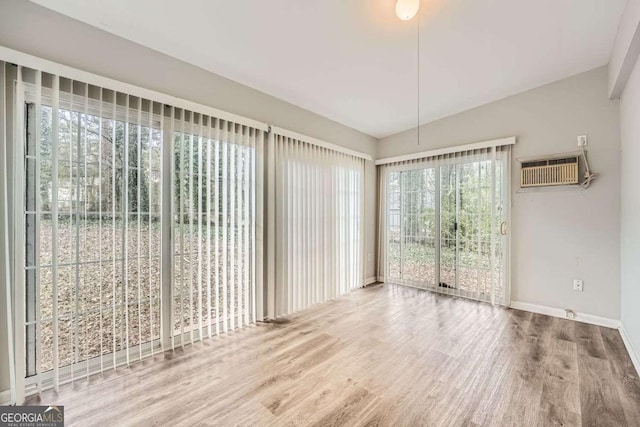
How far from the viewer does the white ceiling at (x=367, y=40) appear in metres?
2.09

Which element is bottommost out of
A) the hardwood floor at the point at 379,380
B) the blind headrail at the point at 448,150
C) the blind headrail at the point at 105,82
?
the hardwood floor at the point at 379,380

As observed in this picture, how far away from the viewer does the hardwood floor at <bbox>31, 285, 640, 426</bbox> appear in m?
1.73

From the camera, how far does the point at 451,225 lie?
13.9 feet

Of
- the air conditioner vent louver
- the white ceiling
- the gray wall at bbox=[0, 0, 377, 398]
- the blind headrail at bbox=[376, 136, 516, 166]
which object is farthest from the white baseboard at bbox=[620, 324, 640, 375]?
the gray wall at bbox=[0, 0, 377, 398]

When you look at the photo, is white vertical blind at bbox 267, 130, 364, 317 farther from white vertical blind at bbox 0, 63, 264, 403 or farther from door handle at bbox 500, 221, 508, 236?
door handle at bbox 500, 221, 508, 236

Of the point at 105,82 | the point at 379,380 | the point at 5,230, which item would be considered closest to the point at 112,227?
the point at 5,230

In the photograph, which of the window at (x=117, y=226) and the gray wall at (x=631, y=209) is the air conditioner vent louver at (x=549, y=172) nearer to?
the gray wall at (x=631, y=209)

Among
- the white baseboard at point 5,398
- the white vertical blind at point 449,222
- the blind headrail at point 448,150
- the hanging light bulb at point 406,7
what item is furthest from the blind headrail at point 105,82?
the white vertical blind at point 449,222

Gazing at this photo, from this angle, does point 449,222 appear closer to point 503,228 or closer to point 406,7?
point 503,228

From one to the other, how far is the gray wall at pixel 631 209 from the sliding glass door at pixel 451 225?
111 cm

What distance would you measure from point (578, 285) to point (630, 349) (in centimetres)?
93

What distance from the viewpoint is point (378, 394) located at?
76.3 inches

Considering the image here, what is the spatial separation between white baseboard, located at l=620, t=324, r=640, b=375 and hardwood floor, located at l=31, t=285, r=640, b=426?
2.2 inches

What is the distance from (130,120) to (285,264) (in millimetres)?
2180
